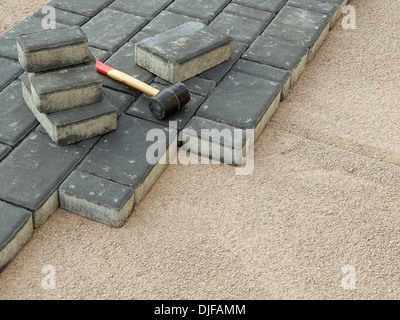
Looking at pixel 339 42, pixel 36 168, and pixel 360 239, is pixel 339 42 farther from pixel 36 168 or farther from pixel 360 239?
pixel 36 168

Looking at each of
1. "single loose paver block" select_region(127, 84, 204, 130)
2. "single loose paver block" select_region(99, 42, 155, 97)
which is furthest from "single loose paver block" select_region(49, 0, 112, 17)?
"single loose paver block" select_region(127, 84, 204, 130)

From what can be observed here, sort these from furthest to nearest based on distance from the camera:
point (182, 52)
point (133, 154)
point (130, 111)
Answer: point (182, 52), point (130, 111), point (133, 154)

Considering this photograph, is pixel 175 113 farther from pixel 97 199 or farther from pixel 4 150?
pixel 4 150

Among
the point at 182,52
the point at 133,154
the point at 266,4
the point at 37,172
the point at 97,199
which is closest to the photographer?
the point at 97,199

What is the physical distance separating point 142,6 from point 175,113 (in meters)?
1.79

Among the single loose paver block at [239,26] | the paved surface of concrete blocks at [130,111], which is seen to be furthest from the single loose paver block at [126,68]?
the single loose paver block at [239,26]

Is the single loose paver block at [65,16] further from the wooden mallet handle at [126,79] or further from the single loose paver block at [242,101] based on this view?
the single loose paver block at [242,101]

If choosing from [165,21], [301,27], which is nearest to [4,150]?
[165,21]

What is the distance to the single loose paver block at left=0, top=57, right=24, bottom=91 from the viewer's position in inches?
192

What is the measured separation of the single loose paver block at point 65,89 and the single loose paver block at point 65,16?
1.50m

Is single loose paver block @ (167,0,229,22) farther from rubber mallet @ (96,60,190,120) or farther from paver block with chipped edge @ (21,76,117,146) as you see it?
paver block with chipped edge @ (21,76,117,146)

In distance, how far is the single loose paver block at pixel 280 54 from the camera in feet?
17.4

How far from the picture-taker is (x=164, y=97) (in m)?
4.49

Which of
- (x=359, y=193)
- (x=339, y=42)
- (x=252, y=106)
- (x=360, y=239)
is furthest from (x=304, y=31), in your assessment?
(x=360, y=239)
